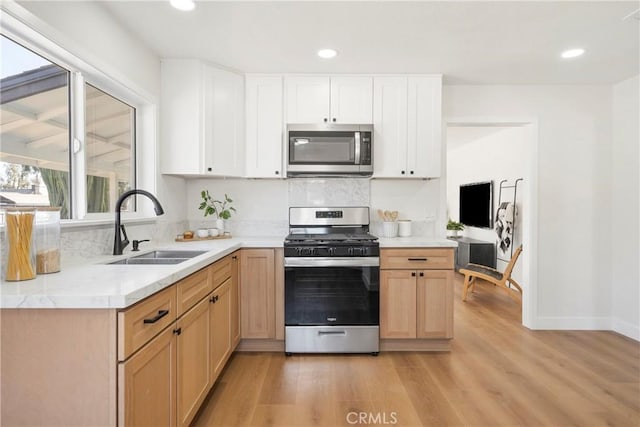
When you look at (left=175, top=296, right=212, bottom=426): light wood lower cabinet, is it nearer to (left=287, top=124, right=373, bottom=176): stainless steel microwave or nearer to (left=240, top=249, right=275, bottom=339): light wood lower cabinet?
(left=240, top=249, right=275, bottom=339): light wood lower cabinet

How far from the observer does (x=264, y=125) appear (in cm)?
298

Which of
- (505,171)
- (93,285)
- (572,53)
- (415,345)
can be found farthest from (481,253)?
(93,285)

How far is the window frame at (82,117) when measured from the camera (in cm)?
156

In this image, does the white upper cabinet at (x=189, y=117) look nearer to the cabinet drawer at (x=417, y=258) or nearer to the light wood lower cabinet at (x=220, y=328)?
the light wood lower cabinet at (x=220, y=328)

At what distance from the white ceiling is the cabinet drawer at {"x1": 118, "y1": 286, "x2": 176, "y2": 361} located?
1.71 metres

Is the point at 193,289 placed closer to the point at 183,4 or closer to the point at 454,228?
the point at 183,4

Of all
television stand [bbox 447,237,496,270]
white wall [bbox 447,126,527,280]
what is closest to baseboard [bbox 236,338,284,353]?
white wall [bbox 447,126,527,280]

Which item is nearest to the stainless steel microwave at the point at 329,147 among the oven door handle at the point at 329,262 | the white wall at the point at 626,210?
the oven door handle at the point at 329,262

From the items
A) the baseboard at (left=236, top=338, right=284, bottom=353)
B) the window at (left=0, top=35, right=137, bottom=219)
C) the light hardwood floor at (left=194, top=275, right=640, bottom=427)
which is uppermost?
the window at (left=0, top=35, right=137, bottom=219)

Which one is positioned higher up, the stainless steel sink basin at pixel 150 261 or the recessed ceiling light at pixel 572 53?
the recessed ceiling light at pixel 572 53

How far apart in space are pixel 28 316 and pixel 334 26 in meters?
2.20

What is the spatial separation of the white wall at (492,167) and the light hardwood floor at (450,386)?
4.65 ft

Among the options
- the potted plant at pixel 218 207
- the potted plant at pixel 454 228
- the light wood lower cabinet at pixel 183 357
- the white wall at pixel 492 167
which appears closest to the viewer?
the light wood lower cabinet at pixel 183 357

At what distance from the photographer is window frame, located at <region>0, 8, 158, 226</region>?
1.56 m
